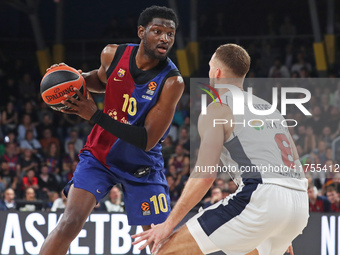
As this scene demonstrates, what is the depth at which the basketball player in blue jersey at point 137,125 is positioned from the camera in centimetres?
430

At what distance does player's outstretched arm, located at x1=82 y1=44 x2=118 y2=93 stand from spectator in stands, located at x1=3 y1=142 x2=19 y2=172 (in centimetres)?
628

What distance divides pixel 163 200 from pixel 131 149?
47 cm

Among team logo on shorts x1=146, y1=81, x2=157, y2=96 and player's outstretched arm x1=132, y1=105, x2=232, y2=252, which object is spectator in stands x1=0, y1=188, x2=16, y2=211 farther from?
player's outstretched arm x1=132, y1=105, x2=232, y2=252

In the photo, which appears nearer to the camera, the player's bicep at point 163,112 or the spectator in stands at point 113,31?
the player's bicep at point 163,112

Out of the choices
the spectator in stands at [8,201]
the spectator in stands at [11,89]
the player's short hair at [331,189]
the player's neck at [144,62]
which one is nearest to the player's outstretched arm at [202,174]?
the player's neck at [144,62]

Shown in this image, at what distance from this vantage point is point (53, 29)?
666 inches

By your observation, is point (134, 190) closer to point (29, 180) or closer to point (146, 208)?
point (146, 208)

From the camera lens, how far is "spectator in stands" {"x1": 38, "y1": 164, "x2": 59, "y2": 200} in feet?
32.1

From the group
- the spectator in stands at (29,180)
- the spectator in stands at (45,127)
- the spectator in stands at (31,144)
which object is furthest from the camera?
the spectator in stands at (45,127)

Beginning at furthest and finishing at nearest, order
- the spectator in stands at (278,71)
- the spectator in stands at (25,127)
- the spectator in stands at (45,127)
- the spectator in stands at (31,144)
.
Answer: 1. the spectator in stands at (278,71)
2. the spectator in stands at (45,127)
3. the spectator in stands at (25,127)
4. the spectator in stands at (31,144)

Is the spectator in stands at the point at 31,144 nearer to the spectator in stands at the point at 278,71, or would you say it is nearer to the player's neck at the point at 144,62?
the spectator in stands at the point at 278,71

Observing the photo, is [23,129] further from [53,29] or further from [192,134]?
[53,29]

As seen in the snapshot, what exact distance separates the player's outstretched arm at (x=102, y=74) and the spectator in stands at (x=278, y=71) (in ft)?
29.0

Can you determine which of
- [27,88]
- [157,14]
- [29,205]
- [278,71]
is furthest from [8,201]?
[278,71]
